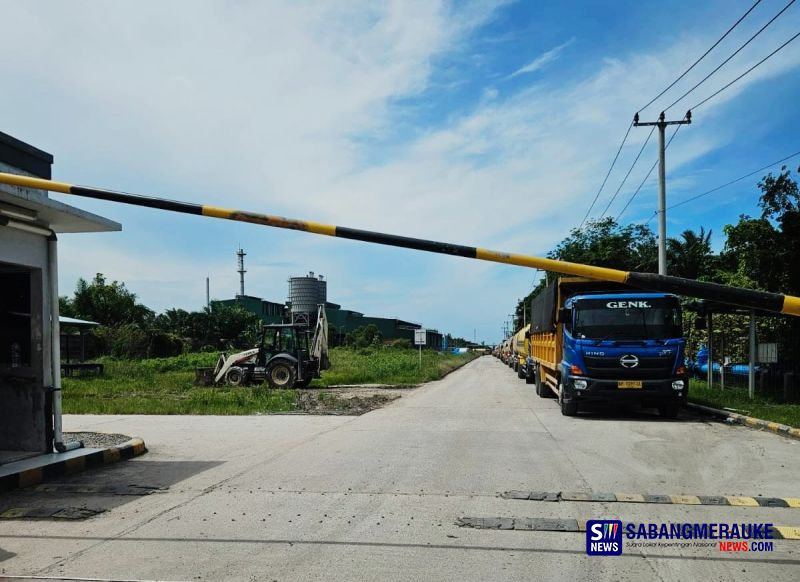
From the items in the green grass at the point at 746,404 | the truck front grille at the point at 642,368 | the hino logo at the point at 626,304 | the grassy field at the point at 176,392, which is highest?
the hino logo at the point at 626,304

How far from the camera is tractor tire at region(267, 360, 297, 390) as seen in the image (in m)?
24.3

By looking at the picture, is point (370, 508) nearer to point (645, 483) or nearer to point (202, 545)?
point (202, 545)

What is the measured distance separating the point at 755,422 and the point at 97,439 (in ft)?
40.3

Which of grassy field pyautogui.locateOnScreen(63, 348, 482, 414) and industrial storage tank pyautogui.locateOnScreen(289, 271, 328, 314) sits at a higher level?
industrial storage tank pyautogui.locateOnScreen(289, 271, 328, 314)

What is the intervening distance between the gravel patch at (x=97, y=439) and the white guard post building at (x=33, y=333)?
745 millimetres

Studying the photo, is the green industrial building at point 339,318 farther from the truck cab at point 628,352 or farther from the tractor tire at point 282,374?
the truck cab at point 628,352

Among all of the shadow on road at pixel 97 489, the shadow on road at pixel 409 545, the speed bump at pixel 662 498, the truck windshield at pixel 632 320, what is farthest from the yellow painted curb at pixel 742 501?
the truck windshield at pixel 632 320

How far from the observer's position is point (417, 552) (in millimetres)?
5191

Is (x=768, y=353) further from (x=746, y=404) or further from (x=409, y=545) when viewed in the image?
(x=409, y=545)

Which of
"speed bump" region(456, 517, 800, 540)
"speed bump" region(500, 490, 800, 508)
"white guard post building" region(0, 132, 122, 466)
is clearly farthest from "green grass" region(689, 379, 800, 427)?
"white guard post building" region(0, 132, 122, 466)

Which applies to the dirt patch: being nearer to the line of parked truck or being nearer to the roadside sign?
the line of parked truck

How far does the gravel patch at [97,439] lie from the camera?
1018 centimetres

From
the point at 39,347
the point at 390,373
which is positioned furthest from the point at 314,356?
the point at 39,347

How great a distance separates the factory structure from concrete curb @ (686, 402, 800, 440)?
69.8 feet
